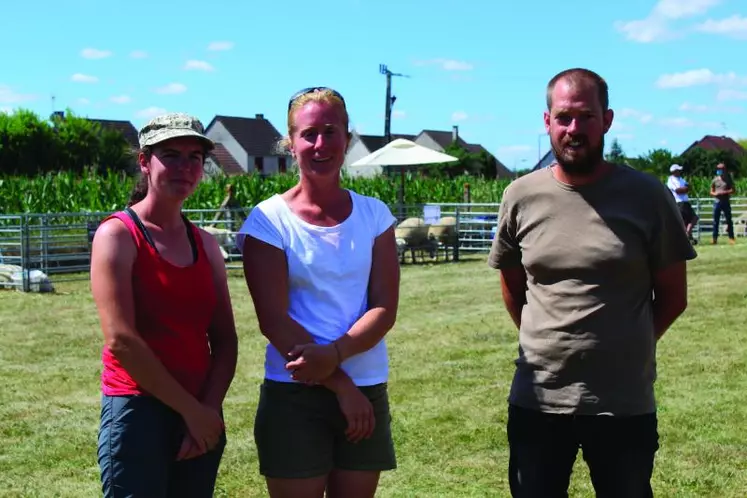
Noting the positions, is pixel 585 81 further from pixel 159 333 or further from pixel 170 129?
pixel 159 333

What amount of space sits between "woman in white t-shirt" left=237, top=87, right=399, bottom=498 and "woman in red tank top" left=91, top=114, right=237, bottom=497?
0.58 feet

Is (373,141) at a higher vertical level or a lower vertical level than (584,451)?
higher

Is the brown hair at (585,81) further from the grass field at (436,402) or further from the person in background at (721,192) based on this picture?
the person in background at (721,192)

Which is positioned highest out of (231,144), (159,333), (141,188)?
(231,144)

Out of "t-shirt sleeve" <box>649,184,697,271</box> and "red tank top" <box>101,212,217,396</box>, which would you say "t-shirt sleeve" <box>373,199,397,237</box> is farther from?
"t-shirt sleeve" <box>649,184,697,271</box>

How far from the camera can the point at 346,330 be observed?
2.93 metres

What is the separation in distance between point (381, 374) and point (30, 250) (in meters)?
14.9

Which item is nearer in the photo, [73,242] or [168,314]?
[168,314]

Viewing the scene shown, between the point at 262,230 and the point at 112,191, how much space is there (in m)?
22.9

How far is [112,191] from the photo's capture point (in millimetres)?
24719

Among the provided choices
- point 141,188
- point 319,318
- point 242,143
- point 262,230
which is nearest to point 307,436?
point 319,318

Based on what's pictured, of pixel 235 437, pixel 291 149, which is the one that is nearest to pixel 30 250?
pixel 235 437

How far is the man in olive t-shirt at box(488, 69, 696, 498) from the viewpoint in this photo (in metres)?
2.93

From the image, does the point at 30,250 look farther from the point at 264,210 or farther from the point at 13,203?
the point at 264,210
